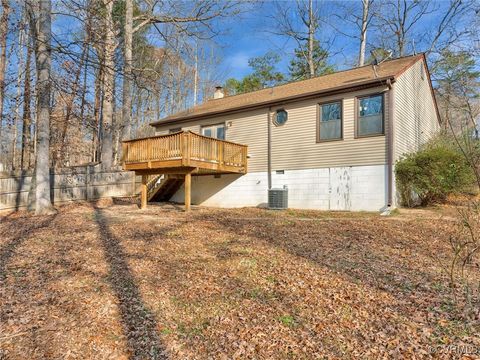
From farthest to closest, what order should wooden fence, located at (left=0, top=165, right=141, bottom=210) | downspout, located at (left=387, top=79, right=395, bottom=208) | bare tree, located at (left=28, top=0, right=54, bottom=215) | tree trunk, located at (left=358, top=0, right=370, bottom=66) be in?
tree trunk, located at (left=358, top=0, right=370, bottom=66) < wooden fence, located at (left=0, top=165, right=141, bottom=210) < downspout, located at (left=387, top=79, right=395, bottom=208) < bare tree, located at (left=28, top=0, right=54, bottom=215)

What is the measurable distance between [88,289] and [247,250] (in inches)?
105

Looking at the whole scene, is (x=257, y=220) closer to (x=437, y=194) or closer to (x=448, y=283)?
(x=448, y=283)

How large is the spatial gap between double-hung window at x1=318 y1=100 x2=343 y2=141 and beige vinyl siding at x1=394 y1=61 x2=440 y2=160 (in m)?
Answer: 1.78

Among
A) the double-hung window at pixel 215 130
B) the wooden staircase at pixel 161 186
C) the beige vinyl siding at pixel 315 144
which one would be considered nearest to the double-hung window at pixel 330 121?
the beige vinyl siding at pixel 315 144

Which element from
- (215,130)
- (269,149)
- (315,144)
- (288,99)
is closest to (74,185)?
(215,130)

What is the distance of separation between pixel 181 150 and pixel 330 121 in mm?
5274

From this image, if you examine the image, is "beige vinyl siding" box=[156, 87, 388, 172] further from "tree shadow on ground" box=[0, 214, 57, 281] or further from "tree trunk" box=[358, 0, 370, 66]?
"tree trunk" box=[358, 0, 370, 66]

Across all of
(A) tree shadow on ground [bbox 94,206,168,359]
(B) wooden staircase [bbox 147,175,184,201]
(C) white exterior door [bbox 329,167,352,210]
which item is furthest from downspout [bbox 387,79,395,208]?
(B) wooden staircase [bbox 147,175,184,201]

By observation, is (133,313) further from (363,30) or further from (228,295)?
(363,30)

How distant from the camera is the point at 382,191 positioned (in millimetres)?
10438

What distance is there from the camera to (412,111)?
12.5 metres

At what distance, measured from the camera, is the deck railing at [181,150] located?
10547mm

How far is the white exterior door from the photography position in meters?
11.1

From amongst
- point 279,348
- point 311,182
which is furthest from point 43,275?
point 311,182
